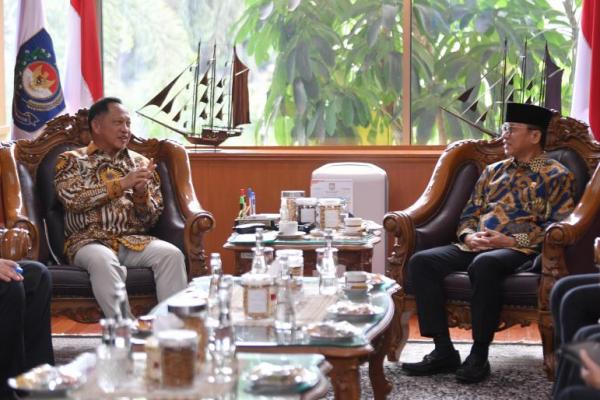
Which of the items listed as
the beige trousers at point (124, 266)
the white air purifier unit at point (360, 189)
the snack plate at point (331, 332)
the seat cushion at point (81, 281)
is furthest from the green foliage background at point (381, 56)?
the snack plate at point (331, 332)

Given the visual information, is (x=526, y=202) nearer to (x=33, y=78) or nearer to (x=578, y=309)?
(x=578, y=309)

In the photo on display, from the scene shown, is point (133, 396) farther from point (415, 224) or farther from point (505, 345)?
point (505, 345)

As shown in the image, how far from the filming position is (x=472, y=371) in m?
4.06

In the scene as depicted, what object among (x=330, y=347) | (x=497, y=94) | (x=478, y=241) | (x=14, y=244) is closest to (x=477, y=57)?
(x=497, y=94)

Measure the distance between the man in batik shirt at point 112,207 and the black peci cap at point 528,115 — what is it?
1.57 m

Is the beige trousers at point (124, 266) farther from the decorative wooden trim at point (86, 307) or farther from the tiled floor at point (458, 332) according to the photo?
the tiled floor at point (458, 332)

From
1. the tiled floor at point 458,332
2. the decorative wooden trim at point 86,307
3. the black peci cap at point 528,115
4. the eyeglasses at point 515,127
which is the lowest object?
the tiled floor at point 458,332

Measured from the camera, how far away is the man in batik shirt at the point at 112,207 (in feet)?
13.8

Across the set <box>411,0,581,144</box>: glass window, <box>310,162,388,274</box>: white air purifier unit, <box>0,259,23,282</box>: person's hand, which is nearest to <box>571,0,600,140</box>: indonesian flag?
<box>411,0,581,144</box>: glass window

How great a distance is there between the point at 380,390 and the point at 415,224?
106 cm

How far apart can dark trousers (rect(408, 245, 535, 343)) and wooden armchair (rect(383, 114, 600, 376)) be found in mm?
51

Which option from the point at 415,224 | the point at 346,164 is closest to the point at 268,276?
the point at 415,224

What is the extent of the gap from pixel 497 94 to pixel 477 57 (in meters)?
0.25

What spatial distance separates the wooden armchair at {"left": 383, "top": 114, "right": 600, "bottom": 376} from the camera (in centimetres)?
400
